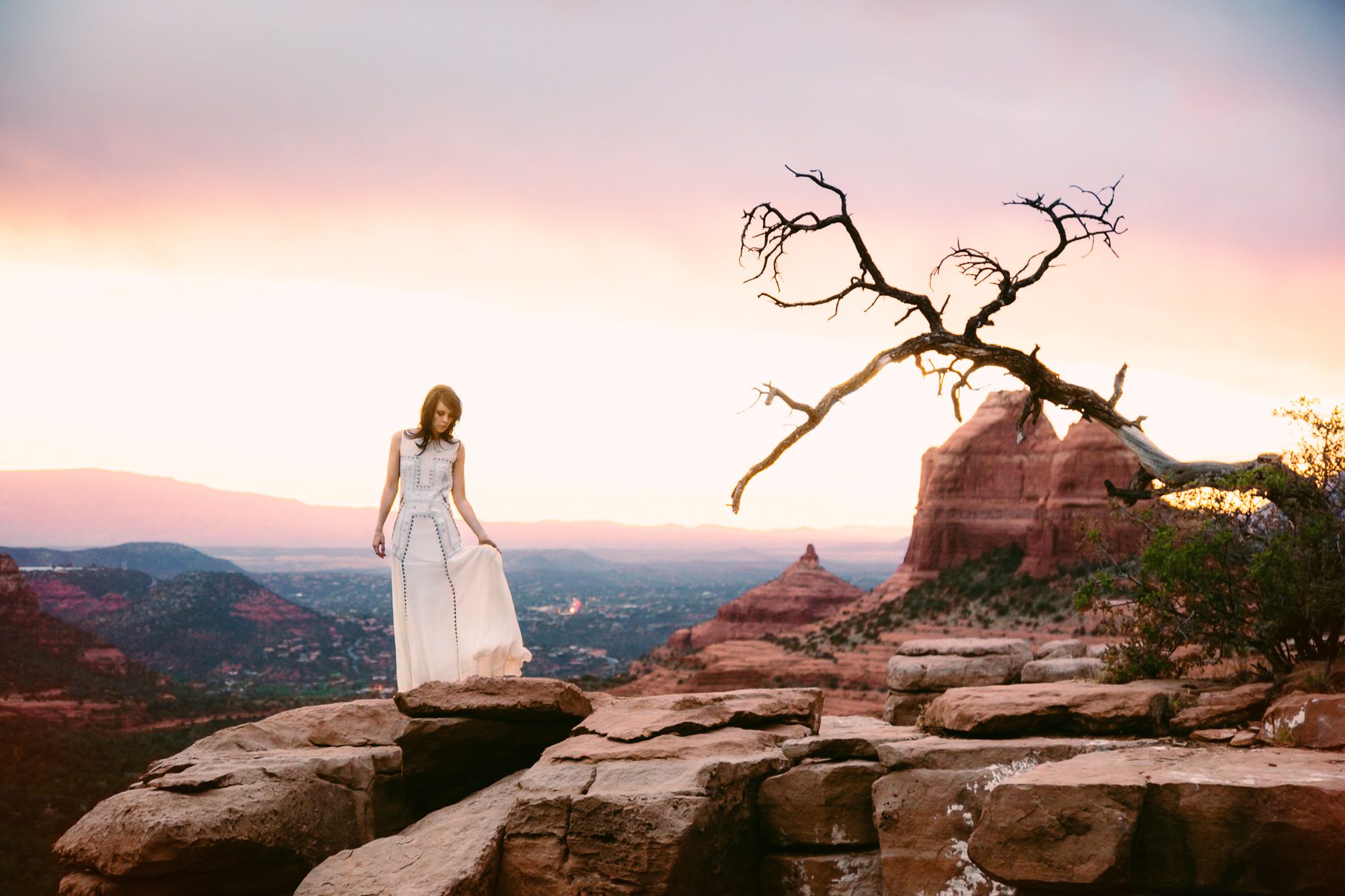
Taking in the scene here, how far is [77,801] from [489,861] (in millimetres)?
22185

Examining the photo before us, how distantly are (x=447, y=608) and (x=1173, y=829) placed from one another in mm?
Result: 7026

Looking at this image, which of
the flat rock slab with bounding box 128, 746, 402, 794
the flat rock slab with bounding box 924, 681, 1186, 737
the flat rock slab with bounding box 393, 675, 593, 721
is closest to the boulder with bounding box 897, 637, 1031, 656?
the flat rock slab with bounding box 924, 681, 1186, 737

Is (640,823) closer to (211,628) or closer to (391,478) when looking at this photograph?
(391,478)

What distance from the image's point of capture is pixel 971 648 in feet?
55.7

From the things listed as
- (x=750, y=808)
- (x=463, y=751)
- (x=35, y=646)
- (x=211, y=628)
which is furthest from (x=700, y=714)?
(x=211, y=628)

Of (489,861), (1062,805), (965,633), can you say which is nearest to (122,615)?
(965,633)

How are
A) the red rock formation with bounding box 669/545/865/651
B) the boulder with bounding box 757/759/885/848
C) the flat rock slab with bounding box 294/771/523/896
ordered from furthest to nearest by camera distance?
1. the red rock formation with bounding box 669/545/865/651
2. the boulder with bounding box 757/759/885/848
3. the flat rock slab with bounding box 294/771/523/896

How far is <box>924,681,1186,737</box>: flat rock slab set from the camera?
33.9 feet

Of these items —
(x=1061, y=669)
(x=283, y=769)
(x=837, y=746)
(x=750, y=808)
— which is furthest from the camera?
(x=1061, y=669)

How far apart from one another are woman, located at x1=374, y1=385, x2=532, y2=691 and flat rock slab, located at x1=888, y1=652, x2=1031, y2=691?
6.70 m

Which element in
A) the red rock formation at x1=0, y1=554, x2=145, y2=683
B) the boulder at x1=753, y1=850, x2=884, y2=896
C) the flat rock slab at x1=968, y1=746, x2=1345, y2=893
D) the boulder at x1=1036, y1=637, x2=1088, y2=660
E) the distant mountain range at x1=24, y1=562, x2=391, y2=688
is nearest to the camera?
the flat rock slab at x1=968, y1=746, x2=1345, y2=893

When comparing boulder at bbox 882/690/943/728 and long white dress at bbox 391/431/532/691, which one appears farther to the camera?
boulder at bbox 882/690/943/728

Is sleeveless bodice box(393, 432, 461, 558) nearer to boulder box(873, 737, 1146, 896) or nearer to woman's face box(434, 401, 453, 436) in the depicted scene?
woman's face box(434, 401, 453, 436)

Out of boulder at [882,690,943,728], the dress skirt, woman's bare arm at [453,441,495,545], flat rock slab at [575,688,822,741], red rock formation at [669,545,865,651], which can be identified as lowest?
red rock formation at [669,545,865,651]
